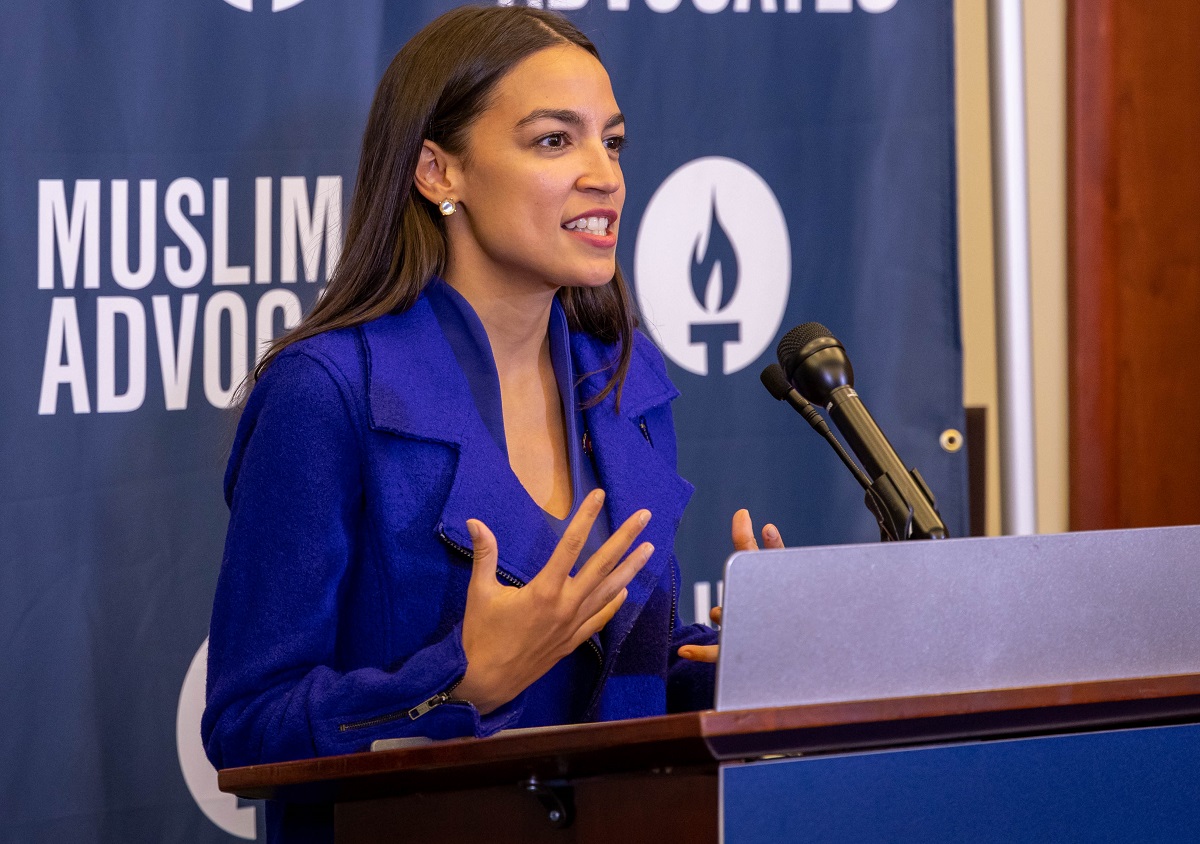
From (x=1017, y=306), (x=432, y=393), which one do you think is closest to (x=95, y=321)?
(x=432, y=393)

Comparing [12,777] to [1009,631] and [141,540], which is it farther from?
[1009,631]

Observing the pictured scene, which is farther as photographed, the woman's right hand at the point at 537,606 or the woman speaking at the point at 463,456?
the woman speaking at the point at 463,456

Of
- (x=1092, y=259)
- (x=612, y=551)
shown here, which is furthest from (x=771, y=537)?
Answer: (x=1092, y=259)

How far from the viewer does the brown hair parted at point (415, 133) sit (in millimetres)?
1835

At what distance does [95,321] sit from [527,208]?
94cm

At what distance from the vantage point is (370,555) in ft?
5.44

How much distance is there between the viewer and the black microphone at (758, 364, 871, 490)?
1362 mm

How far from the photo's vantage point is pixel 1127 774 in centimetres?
100

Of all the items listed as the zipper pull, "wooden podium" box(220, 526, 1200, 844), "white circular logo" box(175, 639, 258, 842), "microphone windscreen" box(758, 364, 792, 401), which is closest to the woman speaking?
the zipper pull

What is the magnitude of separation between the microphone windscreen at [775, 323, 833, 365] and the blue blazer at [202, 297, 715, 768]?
1.40 feet

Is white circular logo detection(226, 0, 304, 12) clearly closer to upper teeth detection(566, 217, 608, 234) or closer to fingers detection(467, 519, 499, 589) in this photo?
upper teeth detection(566, 217, 608, 234)

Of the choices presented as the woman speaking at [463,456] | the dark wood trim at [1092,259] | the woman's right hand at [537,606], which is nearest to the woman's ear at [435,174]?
the woman speaking at [463,456]

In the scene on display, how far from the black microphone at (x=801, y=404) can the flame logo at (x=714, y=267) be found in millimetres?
1196

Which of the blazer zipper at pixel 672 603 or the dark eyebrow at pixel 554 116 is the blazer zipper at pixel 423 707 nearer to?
the blazer zipper at pixel 672 603
